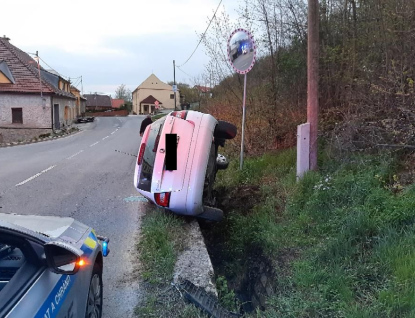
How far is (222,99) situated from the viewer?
1216 centimetres

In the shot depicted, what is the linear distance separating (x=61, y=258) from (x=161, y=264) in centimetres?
227

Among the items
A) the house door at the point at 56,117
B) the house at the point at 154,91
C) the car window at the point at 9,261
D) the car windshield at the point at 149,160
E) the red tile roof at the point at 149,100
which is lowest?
the car window at the point at 9,261

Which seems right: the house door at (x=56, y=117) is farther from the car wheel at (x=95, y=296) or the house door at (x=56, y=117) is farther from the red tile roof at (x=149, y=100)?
the red tile roof at (x=149, y=100)

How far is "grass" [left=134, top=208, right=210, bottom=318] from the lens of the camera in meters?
3.78

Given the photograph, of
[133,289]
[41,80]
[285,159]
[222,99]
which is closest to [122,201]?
[285,159]

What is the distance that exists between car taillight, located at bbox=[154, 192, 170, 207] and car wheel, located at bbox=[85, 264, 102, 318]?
231 cm

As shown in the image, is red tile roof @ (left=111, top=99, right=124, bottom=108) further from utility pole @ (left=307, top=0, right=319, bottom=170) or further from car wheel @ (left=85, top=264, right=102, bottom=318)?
car wheel @ (left=85, top=264, right=102, bottom=318)

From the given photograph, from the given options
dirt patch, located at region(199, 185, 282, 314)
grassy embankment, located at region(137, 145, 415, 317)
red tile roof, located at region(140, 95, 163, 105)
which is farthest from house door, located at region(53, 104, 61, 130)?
red tile roof, located at region(140, 95, 163, 105)

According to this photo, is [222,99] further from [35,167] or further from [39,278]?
[39,278]

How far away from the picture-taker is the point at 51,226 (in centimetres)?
334

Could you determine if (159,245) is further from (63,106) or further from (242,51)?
(63,106)

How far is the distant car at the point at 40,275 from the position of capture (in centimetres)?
224

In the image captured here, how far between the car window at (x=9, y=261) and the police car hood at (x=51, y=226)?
11.9 inches

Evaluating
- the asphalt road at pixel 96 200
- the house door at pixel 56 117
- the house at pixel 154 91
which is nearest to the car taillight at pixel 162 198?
the asphalt road at pixel 96 200
